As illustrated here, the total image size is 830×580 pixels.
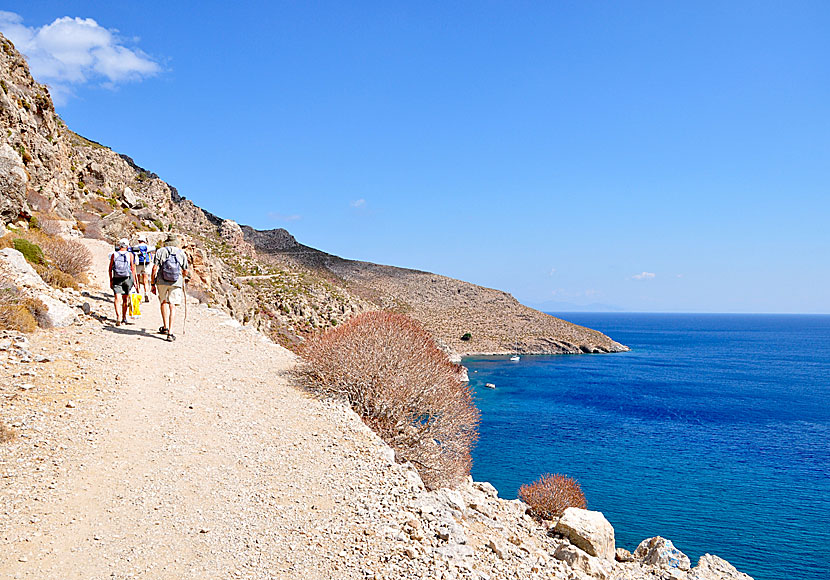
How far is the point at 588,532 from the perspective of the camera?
9.53 meters

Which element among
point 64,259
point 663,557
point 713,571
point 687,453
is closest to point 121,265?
point 64,259

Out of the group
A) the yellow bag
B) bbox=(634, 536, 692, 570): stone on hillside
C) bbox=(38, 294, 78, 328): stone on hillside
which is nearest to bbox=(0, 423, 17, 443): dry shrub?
bbox=(38, 294, 78, 328): stone on hillside

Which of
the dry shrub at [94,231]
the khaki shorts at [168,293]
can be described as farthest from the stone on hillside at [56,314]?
the dry shrub at [94,231]

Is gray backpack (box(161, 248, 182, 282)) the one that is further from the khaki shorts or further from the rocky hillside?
the rocky hillside

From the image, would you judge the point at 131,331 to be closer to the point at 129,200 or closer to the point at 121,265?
the point at 121,265

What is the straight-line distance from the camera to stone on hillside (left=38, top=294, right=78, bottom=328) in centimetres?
998

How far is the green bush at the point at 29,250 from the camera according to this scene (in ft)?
41.6

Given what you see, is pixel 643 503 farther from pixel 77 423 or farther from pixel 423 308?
pixel 423 308

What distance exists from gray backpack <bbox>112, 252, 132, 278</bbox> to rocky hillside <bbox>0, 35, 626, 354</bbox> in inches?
203

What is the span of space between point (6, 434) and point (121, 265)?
5498 millimetres

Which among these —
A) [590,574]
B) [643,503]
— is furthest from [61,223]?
[643,503]

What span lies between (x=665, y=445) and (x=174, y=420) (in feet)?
96.0

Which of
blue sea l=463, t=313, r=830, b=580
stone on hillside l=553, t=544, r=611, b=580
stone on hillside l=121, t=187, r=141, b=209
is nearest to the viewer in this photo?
stone on hillside l=553, t=544, r=611, b=580

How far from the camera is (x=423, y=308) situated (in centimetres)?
8912
